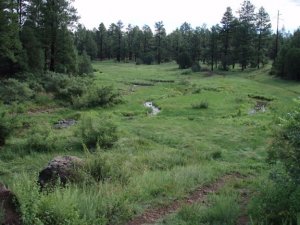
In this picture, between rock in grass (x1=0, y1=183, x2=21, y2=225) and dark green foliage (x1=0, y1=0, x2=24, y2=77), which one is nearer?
rock in grass (x1=0, y1=183, x2=21, y2=225)

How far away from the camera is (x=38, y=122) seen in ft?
85.5

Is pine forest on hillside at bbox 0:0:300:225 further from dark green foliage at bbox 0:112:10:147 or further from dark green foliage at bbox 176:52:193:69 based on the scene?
dark green foliage at bbox 176:52:193:69

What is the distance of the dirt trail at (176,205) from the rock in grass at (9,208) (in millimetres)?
2462

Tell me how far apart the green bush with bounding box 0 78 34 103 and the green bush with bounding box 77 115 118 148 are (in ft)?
46.9

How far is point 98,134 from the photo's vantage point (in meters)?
19.0

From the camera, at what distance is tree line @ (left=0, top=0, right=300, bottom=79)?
4119 centimetres

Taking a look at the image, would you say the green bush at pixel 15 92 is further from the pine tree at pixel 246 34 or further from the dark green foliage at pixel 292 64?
the pine tree at pixel 246 34

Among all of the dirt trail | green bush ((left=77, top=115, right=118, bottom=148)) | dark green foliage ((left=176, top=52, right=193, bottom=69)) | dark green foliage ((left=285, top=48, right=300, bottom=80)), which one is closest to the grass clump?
green bush ((left=77, top=115, right=118, bottom=148))

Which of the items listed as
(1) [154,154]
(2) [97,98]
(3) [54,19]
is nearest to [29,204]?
(1) [154,154]

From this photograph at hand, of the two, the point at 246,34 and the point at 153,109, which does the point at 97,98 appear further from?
the point at 246,34

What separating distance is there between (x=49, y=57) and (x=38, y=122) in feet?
77.2

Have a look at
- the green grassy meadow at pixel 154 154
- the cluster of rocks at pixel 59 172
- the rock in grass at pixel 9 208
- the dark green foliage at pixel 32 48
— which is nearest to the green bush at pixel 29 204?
the green grassy meadow at pixel 154 154

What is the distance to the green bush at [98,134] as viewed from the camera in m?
18.8

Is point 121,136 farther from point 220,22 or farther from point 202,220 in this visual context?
point 220,22
